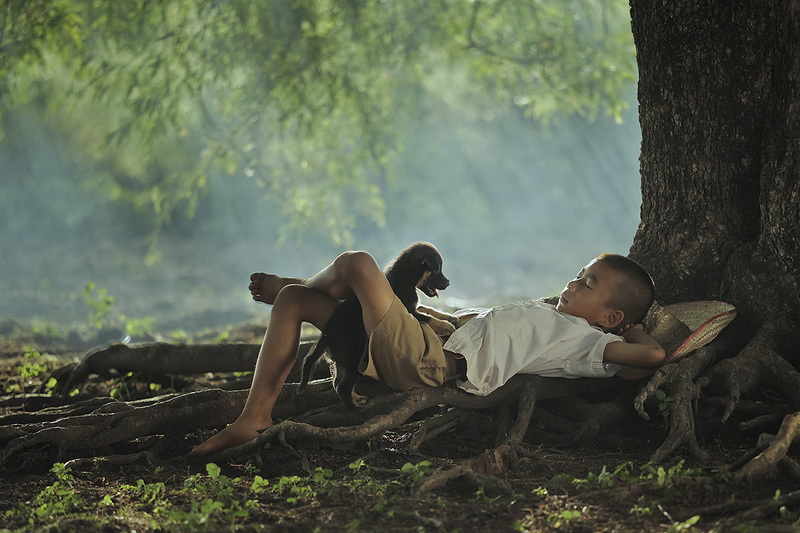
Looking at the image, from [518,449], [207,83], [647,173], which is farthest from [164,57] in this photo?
[518,449]

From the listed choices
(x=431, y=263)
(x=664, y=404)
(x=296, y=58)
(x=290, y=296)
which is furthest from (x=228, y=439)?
(x=296, y=58)

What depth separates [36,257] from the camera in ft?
54.4

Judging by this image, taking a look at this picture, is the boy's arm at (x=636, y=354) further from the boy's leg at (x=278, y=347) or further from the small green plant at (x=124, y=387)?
the small green plant at (x=124, y=387)

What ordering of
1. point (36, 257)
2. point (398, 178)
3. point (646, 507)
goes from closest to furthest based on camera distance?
1. point (646, 507)
2. point (36, 257)
3. point (398, 178)

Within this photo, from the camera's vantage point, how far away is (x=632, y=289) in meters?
3.82

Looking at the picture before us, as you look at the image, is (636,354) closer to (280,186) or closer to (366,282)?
(366,282)

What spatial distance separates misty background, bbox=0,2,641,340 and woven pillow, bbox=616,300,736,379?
592cm

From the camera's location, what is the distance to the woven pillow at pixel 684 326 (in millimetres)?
3762

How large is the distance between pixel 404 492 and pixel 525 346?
3.51ft

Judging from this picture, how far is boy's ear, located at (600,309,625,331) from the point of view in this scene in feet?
12.7

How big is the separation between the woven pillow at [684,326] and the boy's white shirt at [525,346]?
23 centimetres

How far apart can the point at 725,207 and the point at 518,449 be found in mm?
1697

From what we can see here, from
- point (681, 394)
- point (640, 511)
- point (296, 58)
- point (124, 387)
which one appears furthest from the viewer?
point (296, 58)

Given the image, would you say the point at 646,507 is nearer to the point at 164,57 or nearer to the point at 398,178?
the point at 164,57
